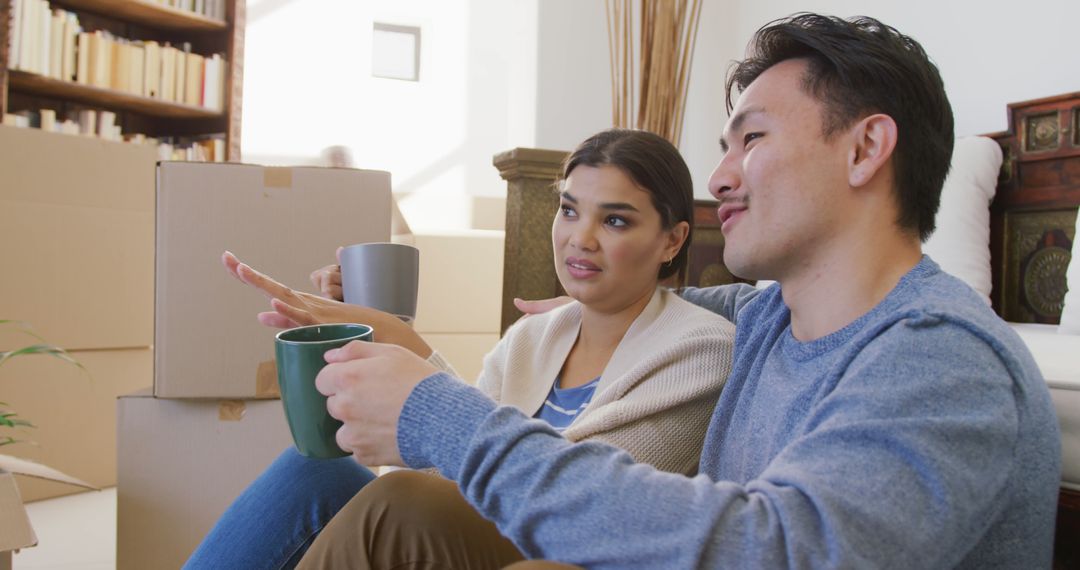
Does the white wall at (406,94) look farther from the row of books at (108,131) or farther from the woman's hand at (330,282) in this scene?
the woman's hand at (330,282)

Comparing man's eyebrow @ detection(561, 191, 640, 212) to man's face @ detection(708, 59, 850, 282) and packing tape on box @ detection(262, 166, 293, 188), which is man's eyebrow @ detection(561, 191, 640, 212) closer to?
man's face @ detection(708, 59, 850, 282)

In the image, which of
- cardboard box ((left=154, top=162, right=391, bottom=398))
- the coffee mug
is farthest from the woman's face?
cardboard box ((left=154, top=162, right=391, bottom=398))

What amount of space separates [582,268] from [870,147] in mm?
517

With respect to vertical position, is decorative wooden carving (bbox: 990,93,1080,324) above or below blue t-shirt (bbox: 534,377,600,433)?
above

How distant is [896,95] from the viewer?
0.75 meters

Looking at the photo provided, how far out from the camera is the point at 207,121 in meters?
3.58

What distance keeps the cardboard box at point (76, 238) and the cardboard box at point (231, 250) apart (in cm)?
94

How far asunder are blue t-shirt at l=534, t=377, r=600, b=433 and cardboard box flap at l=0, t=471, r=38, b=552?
726 mm

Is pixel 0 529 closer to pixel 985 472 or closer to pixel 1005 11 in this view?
pixel 985 472

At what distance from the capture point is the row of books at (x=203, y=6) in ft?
10.8

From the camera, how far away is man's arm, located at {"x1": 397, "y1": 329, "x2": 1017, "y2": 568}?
504 millimetres

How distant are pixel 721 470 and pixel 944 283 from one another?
0.28 m

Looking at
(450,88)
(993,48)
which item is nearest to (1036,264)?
(993,48)

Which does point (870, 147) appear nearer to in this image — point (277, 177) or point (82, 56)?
point (277, 177)
